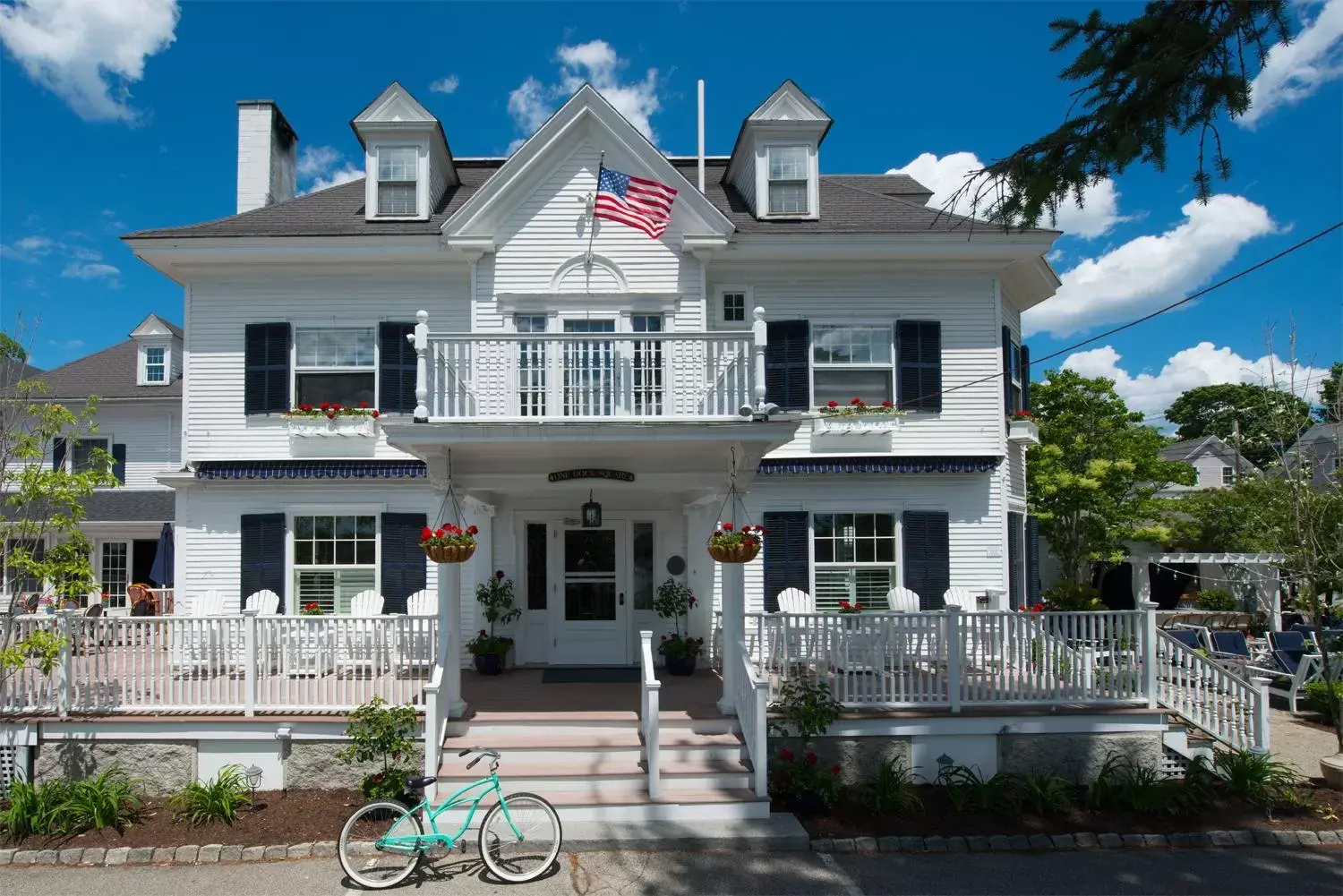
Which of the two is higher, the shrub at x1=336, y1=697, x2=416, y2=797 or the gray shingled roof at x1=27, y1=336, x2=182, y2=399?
the gray shingled roof at x1=27, y1=336, x2=182, y2=399

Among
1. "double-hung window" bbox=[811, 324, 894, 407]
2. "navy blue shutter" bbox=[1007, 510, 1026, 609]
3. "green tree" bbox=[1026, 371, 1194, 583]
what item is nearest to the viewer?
"double-hung window" bbox=[811, 324, 894, 407]

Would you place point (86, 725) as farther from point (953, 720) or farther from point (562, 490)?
point (953, 720)

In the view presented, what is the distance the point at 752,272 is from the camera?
12008 millimetres

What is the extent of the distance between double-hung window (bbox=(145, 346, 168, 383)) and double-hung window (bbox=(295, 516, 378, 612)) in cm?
1419

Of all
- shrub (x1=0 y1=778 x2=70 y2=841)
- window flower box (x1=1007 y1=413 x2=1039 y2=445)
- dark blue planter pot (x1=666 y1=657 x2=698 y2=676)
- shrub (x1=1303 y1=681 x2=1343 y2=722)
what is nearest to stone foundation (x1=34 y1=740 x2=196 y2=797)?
shrub (x1=0 y1=778 x2=70 y2=841)

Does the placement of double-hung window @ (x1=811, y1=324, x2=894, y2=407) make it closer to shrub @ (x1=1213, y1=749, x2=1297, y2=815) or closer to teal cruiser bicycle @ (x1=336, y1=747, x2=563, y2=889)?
shrub @ (x1=1213, y1=749, x2=1297, y2=815)

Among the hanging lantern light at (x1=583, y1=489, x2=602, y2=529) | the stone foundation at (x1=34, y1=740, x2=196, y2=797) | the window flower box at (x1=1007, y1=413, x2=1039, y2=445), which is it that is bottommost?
the stone foundation at (x1=34, y1=740, x2=196, y2=797)

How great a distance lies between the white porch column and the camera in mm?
8766

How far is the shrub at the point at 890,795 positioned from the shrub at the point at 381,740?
4.62 metres

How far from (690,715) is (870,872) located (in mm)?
2611

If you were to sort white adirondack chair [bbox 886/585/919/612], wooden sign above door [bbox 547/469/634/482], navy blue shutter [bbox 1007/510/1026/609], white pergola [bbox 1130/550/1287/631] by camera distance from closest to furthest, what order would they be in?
wooden sign above door [bbox 547/469/634/482], white adirondack chair [bbox 886/585/919/612], navy blue shutter [bbox 1007/510/1026/609], white pergola [bbox 1130/550/1287/631]

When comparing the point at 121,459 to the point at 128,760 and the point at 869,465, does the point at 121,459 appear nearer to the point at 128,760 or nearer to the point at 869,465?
the point at 128,760

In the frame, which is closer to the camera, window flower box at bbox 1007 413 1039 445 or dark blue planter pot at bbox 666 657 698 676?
dark blue planter pot at bbox 666 657 698 676

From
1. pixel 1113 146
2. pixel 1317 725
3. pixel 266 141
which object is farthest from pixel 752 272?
pixel 1317 725
